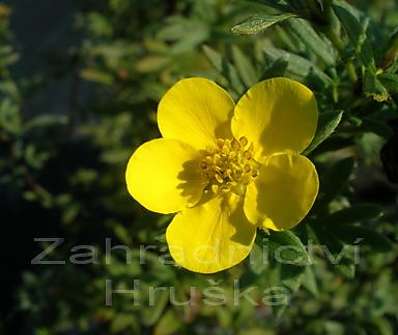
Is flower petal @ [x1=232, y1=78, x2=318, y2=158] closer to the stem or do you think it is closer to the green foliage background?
the green foliage background

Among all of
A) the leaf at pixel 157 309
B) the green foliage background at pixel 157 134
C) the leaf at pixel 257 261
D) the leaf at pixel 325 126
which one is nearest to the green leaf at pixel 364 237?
the green foliage background at pixel 157 134

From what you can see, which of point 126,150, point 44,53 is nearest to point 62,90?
point 44,53

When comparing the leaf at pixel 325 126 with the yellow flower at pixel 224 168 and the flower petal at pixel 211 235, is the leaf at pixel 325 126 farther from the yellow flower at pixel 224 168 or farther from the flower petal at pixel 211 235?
the flower petal at pixel 211 235

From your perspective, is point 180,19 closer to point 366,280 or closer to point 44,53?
point 366,280

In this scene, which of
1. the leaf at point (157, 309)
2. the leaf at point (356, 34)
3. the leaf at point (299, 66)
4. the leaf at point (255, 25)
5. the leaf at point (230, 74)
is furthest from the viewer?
Result: the leaf at point (157, 309)

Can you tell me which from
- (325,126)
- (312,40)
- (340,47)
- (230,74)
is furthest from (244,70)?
(325,126)

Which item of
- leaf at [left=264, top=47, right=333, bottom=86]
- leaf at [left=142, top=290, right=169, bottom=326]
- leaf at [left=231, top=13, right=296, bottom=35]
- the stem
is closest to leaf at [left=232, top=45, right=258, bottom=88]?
leaf at [left=264, top=47, right=333, bottom=86]
